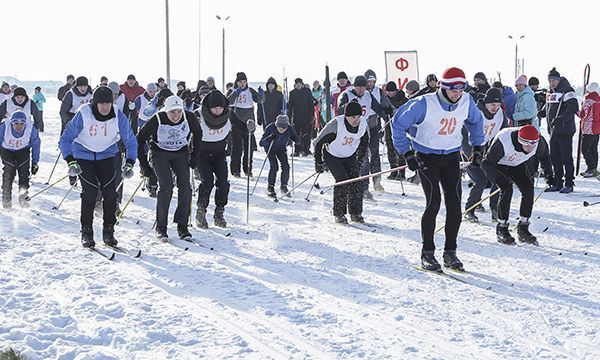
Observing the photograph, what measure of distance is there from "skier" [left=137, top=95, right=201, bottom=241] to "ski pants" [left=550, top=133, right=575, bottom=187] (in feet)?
21.2

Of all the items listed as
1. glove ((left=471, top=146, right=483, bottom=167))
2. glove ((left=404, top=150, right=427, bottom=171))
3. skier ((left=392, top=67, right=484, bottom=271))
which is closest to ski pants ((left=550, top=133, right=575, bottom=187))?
glove ((left=471, top=146, right=483, bottom=167))

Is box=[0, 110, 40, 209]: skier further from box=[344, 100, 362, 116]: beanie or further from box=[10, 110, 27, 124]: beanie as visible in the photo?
box=[344, 100, 362, 116]: beanie

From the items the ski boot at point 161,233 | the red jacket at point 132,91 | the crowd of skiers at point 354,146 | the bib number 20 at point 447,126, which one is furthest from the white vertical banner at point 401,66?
the bib number 20 at point 447,126

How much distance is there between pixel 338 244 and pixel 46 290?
3.10 m

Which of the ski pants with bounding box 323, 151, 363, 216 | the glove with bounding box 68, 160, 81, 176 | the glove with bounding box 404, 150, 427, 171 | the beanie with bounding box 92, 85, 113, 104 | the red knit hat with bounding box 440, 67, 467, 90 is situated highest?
the red knit hat with bounding box 440, 67, 467, 90

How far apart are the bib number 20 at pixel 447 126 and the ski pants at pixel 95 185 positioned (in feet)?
10.9

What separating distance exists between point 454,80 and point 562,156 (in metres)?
6.24

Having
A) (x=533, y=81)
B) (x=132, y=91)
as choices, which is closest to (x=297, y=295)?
(x=533, y=81)

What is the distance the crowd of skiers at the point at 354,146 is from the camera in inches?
250

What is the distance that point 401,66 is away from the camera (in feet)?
43.1

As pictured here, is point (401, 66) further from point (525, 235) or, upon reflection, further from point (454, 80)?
point (454, 80)

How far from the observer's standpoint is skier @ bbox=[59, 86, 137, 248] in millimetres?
7094

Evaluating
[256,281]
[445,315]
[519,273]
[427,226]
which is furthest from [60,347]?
[519,273]

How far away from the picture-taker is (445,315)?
505 centimetres
